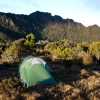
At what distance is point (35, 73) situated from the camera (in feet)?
48.8

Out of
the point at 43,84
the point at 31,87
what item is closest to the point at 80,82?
the point at 43,84

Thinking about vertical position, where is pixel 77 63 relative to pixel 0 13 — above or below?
below

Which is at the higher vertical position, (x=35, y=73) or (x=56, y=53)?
(x=35, y=73)

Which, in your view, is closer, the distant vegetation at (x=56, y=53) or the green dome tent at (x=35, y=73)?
the green dome tent at (x=35, y=73)

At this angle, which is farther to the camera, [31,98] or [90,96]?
[90,96]

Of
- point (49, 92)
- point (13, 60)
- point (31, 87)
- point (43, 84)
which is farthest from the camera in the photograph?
point (13, 60)

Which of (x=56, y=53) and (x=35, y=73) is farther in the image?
(x=56, y=53)

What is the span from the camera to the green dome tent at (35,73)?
1434 centimetres

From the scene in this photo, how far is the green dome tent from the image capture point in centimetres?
1434

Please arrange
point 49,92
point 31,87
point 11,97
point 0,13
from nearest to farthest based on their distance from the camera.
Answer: point 11,97, point 49,92, point 31,87, point 0,13

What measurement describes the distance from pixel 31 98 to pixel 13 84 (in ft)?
7.52

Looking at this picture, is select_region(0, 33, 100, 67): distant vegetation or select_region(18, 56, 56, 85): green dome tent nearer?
select_region(18, 56, 56, 85): green dome tent

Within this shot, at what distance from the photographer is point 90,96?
35.6ft

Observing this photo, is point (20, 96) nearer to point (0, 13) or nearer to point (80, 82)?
point (80, 82)
